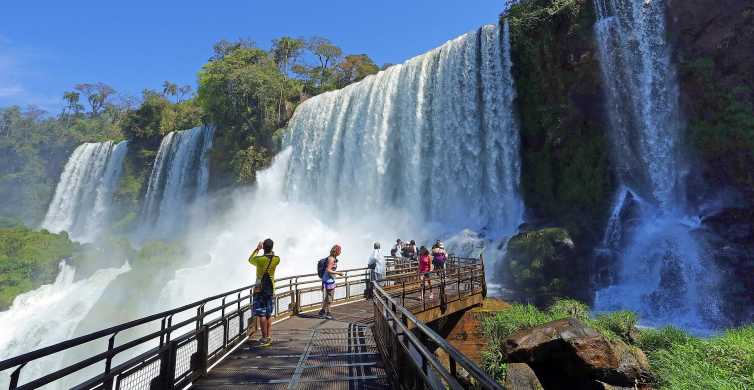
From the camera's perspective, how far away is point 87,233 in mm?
52625

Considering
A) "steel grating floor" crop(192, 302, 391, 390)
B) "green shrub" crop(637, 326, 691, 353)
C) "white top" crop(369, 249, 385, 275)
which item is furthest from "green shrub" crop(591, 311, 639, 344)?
"white top" crop(369, 249, 385, 275)

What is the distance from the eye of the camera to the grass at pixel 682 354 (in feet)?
20.1

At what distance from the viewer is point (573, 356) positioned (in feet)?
23.1

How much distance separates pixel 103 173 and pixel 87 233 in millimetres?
7949

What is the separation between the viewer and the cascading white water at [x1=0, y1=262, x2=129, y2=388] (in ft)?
76.3

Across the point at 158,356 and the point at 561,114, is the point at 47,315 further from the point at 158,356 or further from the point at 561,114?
the point at 561,114

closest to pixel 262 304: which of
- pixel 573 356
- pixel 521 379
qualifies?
pixel 521 379

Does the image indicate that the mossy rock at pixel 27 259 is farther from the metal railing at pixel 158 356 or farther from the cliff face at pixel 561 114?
the cliff face at pixel 561 114

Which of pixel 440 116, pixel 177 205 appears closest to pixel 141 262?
pixel 177 205

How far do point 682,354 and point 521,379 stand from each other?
3224 mm

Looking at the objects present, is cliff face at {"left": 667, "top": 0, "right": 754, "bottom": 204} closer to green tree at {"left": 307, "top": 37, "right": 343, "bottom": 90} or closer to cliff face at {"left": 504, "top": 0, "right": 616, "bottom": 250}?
cliff face at {"left": 504, "top": 0, "right": 616, "bottom": 250}

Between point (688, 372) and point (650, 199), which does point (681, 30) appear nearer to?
point (650, 199)

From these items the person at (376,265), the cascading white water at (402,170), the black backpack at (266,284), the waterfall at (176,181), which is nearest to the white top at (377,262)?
the person at (376,265)

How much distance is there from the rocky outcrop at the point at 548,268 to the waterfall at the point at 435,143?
4.47m
